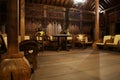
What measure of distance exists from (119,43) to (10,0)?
610 centimetres

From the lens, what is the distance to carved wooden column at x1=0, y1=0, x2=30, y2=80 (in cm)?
167

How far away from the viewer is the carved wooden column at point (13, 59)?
1.67 m

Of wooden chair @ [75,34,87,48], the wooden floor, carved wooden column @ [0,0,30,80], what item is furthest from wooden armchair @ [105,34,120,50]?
carved wooden column @ [0,0,30,80]

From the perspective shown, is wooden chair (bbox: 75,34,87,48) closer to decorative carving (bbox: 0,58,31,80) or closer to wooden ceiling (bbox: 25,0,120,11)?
wooden ceiling (bbox: 25,0,120,11)

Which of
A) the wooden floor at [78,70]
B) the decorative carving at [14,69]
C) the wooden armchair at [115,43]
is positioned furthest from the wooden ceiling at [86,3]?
the decorative carving at [14,69]

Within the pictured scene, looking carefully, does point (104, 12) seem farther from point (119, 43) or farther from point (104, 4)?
point (119, 43)

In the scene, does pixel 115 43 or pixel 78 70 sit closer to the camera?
pixel 78 70

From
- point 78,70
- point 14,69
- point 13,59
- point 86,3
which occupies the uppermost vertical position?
point 86,3

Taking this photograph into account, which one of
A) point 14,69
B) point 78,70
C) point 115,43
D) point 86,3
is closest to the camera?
point 14,69

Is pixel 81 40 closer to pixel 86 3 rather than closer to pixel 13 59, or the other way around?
pixel 86 3

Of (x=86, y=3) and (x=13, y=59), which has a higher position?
(x=86, y=3)

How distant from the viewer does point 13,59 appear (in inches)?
68.2

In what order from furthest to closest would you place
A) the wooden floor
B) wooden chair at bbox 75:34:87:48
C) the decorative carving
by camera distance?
wooden chair at bbox 75:34:87:48, the wooden floor, the decorative carving

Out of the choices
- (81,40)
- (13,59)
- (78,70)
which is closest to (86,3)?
(81,40)
